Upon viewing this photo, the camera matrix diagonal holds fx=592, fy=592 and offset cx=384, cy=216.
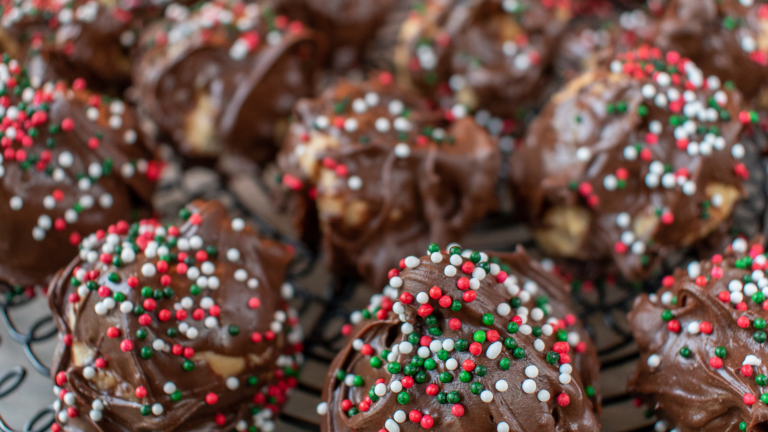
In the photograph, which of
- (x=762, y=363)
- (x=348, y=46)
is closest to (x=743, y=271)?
(x=762, y=363)

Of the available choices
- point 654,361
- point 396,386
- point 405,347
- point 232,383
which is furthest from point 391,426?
point 654,361

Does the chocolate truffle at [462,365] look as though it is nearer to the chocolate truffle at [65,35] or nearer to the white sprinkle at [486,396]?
the white sprinkle at [486,396]

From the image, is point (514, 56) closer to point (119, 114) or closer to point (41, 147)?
point (119, 114)

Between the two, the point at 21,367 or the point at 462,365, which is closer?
the point at 462,365

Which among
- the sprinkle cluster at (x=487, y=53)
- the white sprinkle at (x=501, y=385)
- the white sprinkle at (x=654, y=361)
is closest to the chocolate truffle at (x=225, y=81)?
the sprinkle cluster at (x=487, y=53)

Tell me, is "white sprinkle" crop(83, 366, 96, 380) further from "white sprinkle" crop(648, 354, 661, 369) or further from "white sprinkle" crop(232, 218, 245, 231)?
"white sprinkle" crop(648, 354, 661, 369)

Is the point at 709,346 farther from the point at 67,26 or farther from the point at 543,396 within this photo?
the point at 67,26

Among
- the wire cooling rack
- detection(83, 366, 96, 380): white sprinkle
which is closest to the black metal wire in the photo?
the wire cooling rack
